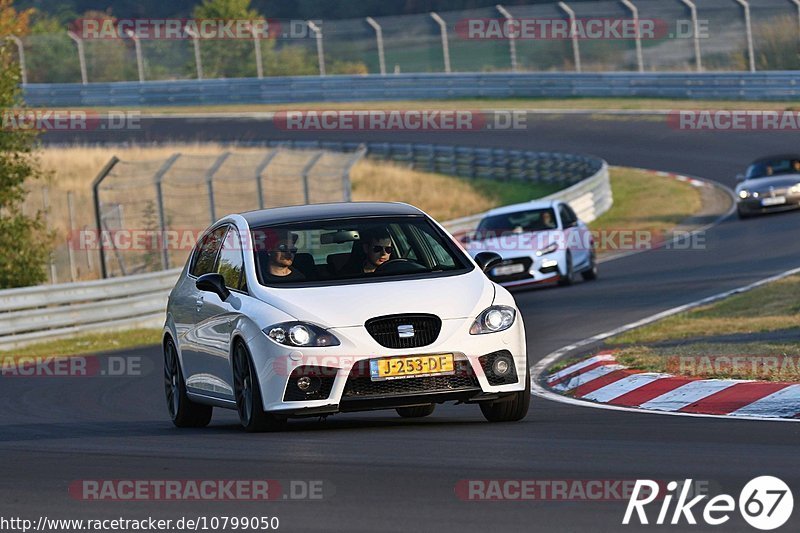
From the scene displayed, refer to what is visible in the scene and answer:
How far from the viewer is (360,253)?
10.6 metres

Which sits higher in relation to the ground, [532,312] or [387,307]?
[387,307]

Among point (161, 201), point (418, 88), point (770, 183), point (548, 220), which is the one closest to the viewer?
point (548, 220)

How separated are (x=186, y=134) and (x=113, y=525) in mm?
46512

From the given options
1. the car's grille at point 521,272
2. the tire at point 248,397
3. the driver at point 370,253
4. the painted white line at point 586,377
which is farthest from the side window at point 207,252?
the car's grille at point 521,272

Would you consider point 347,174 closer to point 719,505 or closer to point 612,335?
point 612,335

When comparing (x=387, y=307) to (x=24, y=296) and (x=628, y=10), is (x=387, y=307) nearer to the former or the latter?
(x=24, y=296)

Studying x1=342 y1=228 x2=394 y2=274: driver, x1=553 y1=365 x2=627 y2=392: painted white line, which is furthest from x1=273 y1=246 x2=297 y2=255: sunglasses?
x1=553 y1=365 x2=627 y2=392: painted white line

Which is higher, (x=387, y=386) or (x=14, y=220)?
(x=387, y=386)

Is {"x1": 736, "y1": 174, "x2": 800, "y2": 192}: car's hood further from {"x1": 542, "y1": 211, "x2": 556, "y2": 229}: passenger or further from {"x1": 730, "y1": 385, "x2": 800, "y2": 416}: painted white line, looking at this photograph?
{"x1": 730, "y1": 385, "x2": 800, "y2": 416}: painted white line

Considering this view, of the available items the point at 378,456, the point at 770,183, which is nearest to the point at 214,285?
the point at 378,456

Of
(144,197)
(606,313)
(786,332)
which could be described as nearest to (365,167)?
(144,197)

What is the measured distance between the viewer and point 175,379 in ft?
39.3

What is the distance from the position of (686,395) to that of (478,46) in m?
43.1

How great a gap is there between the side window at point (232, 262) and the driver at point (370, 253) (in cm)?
77
